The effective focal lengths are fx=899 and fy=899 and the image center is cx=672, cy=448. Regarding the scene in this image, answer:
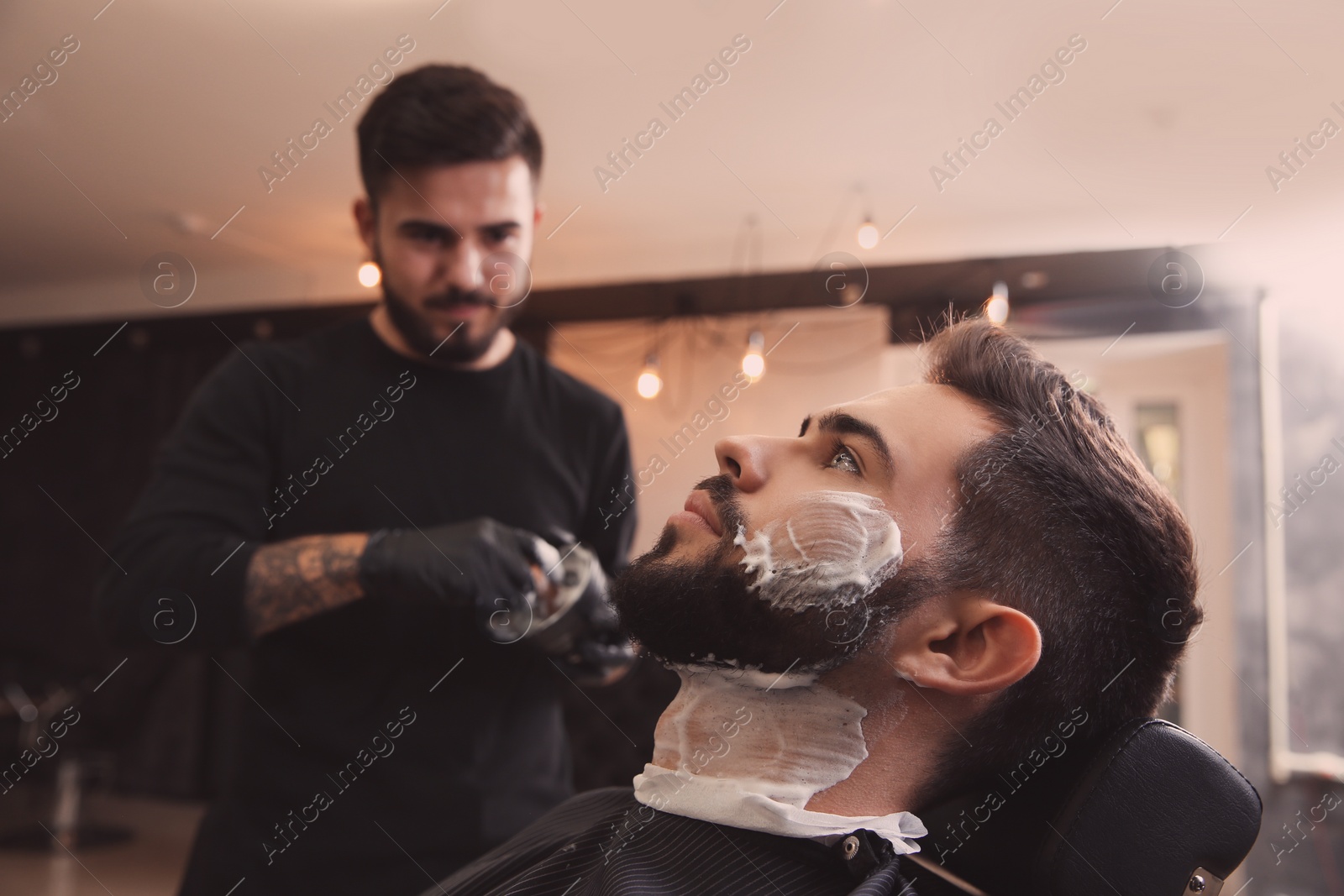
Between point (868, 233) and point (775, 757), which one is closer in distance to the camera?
point (775, 757)

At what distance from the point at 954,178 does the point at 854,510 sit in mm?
3671

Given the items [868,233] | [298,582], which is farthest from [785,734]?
[868,233]

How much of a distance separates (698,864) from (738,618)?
1.04 feet

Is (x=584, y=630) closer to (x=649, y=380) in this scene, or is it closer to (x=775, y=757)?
(x=775, y=757)

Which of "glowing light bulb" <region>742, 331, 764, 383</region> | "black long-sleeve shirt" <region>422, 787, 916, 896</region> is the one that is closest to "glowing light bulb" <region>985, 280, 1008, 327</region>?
"glowing light bulb" <region>742, 331, 764, 383</region>

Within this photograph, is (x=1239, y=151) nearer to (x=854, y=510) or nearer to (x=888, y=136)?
(x=888, y=136)

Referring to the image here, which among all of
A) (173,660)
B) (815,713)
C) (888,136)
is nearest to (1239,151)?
(888,136)

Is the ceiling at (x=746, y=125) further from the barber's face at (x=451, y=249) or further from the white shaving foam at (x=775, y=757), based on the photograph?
the white shaving foam at (x=775, y=757)

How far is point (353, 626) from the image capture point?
1705 mm

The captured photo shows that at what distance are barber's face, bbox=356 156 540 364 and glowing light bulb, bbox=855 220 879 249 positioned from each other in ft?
9.84

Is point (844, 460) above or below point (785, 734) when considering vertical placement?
above

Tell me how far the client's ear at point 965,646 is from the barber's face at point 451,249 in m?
1.06

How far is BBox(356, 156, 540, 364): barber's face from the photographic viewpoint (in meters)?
1.73

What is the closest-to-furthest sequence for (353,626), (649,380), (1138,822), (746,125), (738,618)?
(1138,822)
(738,618)
(353,626)
(746,125)
(649,380)
